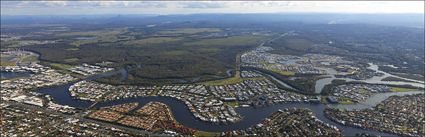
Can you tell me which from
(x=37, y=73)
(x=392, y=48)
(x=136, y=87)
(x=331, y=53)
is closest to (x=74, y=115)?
(x=136, y=87)

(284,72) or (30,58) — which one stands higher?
(30,58)

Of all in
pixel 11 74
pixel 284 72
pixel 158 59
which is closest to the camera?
pixel 11 74

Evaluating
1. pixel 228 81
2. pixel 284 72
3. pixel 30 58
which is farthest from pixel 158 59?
pixel 284 72

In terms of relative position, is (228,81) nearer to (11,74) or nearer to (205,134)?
(205,134)

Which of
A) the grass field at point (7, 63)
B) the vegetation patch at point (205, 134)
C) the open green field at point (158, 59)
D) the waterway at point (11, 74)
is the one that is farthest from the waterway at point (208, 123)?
the grass field at point (7, 63)

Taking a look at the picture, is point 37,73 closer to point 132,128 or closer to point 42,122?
point 42,122

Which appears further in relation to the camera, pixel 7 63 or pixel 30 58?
pixel 30 58

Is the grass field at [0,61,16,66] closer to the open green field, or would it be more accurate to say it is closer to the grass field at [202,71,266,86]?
the open green field

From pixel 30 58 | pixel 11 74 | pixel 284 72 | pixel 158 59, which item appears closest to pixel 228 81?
pixel 284 72

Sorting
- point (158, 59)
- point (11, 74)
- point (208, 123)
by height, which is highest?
point (158, 59)

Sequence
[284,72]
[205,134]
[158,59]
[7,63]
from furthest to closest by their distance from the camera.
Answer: [158,59] < [7,63] < [284,72] < [205,134]

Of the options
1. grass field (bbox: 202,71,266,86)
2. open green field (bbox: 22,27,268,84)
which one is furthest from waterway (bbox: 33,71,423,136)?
grass field (bbox: 202,71,266,86)
